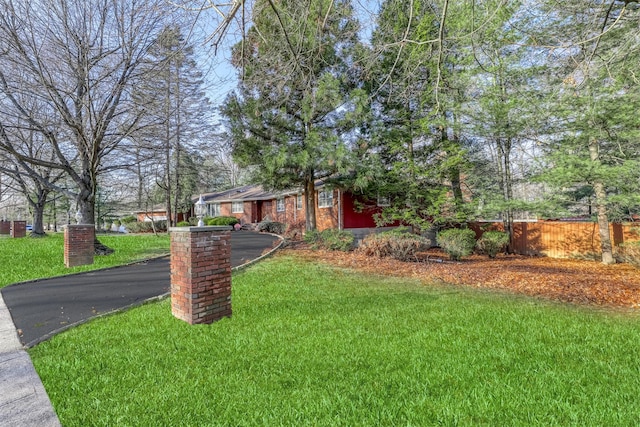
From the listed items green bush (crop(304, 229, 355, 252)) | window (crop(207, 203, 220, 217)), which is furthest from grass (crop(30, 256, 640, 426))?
window (crop(207, 203, 220, 217))

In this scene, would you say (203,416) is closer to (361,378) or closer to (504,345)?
(361,378)

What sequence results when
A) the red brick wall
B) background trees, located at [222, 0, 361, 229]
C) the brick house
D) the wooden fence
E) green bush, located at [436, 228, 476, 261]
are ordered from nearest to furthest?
the wooden fence
green bush, located at [436, 228, 476, 261]
background trees, located at [222, 0, 361, 229]
the brick house
the red brick wall

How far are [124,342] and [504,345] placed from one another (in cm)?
445

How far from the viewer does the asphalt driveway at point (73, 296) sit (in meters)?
4.75

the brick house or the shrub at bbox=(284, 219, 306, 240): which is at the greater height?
the brick house

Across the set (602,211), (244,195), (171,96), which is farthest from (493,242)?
(244,195)

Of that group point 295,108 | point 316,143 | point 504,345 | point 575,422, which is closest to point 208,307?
point 504,345

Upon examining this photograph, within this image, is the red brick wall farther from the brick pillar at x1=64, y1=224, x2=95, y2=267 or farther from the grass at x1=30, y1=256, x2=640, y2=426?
the grass at x1=30, y1=256, x2=640, y2=426

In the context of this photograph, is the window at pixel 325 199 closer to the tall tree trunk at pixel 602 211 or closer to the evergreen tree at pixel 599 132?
the evergreen tree at pixel 599 132

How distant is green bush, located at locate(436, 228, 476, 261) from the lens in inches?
472

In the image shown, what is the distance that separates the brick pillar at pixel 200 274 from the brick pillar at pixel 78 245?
22.8ft

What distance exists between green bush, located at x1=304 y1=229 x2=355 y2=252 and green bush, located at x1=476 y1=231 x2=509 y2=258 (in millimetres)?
5082

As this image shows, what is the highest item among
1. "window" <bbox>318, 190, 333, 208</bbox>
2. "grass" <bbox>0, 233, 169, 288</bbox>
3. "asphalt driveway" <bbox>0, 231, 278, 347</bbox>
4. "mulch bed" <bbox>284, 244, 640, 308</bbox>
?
"window" <bbox>318, 190, 333, 208</bbox>

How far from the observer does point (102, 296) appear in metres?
6.30
